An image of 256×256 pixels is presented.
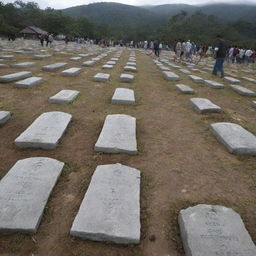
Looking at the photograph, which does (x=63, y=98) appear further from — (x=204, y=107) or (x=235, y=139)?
(x=235, y=139)

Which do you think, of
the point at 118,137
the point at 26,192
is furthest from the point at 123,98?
the point at 26,192

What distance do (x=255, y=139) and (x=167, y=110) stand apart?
1995 mm

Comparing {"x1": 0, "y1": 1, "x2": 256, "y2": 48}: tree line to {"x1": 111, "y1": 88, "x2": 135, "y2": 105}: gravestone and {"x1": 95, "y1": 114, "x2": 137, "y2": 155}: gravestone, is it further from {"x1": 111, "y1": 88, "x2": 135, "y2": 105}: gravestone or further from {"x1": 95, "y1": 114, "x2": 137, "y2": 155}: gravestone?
{"x1": 95, "y1": 114, "x2": 137, "y2": 155}: gravestone

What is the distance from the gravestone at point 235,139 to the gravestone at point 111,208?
150cm

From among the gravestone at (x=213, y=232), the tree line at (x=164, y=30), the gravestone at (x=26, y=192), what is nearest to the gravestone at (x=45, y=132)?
the gravestone at (x=26, y=192)

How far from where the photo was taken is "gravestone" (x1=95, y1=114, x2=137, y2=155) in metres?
3.51

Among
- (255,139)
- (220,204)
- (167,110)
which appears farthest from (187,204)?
(167,110)

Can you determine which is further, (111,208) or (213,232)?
(111,208)

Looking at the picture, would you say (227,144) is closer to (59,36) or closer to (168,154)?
(168,154)

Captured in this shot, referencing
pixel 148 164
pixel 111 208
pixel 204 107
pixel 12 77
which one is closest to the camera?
pixel 111 208

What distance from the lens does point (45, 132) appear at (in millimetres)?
3795

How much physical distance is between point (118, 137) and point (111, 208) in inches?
57.7

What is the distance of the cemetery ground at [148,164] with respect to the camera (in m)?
2.22

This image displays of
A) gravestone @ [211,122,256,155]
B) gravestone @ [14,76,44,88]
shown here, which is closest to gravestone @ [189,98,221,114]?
gravestone @ [211,122,256,155]
